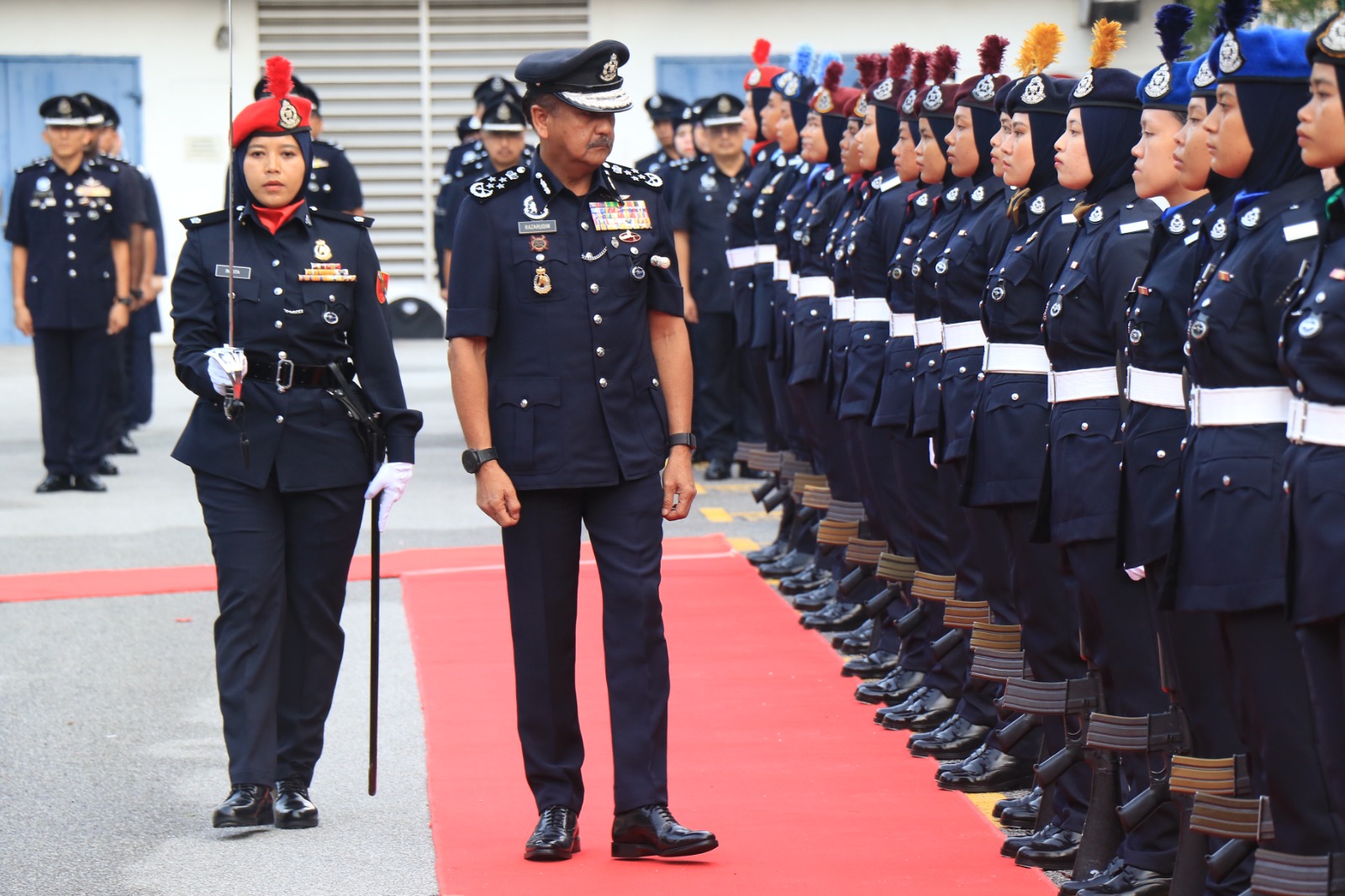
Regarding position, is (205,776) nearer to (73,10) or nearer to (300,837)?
(300,837)

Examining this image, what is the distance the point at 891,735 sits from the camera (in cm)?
659

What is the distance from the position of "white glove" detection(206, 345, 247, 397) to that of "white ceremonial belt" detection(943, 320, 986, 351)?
2.13m

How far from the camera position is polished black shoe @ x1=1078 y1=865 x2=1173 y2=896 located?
4.69 metres

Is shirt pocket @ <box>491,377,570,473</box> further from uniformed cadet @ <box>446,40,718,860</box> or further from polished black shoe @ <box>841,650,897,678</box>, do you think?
polished black shoe @ <box>841,650,897,678</box>

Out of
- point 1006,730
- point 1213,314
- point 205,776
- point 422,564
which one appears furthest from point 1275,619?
point 422,564

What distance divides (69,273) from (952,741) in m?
8.07

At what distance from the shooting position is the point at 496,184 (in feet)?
17.5

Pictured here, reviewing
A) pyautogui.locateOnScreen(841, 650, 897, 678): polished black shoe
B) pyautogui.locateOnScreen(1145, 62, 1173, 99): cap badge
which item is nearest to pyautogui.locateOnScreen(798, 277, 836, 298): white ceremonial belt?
pyautogui.locateOnScreen(841, 650, 897, 678): polished black shoe

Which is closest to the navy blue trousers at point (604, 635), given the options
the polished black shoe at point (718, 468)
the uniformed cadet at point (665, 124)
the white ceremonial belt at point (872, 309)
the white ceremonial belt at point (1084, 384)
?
the white ceremonial belt at point (1084, 384)

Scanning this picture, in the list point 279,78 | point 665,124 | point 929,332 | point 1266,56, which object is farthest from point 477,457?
point 665,124

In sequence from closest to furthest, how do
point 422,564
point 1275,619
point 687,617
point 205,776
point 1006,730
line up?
1. point 1275,619
2. point 1006,730
3. point 205,776
4. point 687,617
5. point 422,564

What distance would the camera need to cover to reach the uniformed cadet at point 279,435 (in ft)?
18.3

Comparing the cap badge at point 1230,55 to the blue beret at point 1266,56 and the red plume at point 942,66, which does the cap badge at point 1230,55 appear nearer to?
the blue beret at point 1266,56

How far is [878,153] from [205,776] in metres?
3.33
